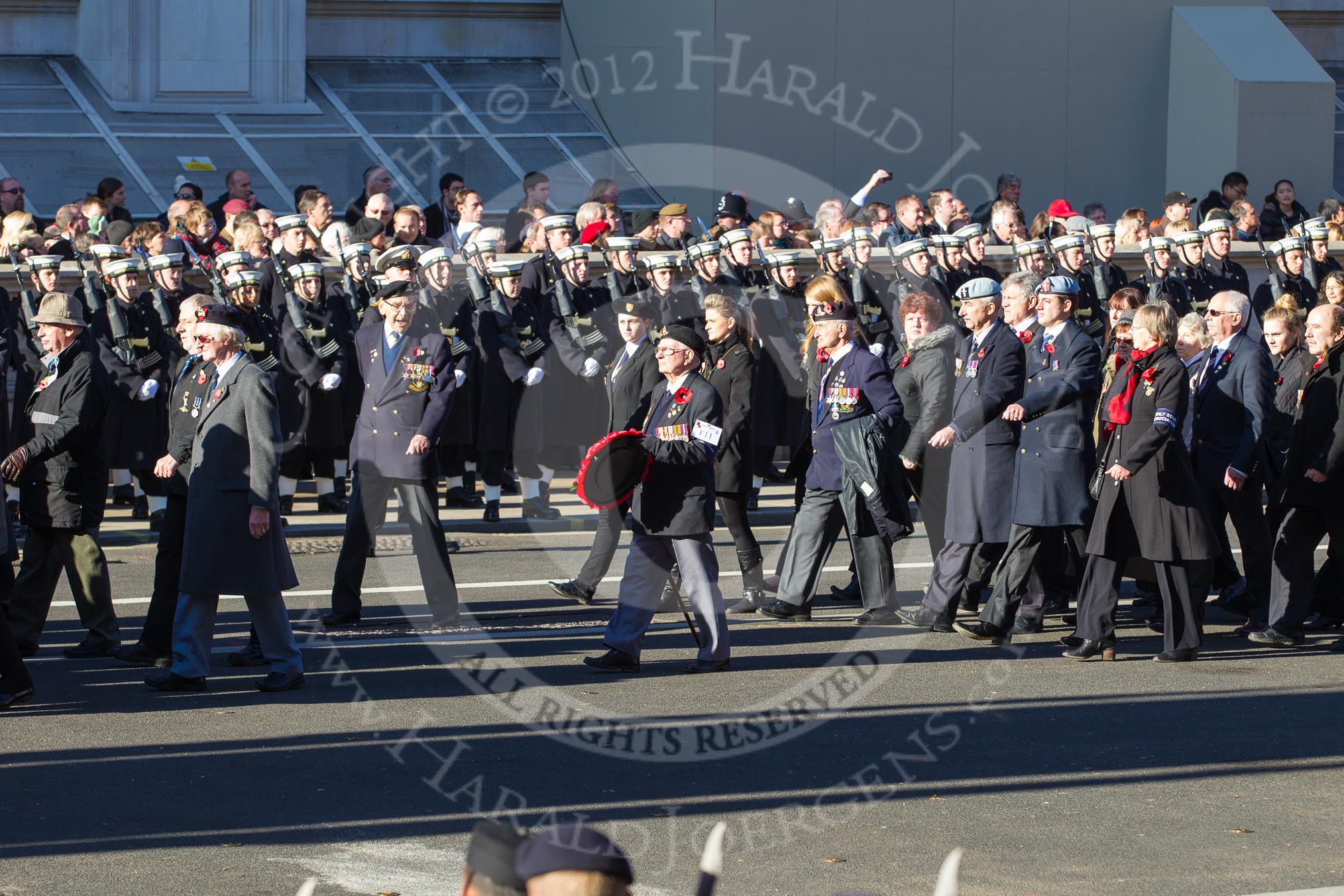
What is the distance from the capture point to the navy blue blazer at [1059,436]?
30.7ft

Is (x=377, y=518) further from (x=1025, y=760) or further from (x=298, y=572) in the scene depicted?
(x=1025, y=760)

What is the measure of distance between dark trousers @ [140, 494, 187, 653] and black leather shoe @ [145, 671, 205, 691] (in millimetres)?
453

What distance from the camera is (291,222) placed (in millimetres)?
14023

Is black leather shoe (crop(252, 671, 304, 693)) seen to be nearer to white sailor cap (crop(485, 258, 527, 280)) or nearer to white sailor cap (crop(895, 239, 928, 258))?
white sailor cap (crop(485, 258, 527, 280))

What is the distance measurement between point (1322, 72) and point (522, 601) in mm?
14574

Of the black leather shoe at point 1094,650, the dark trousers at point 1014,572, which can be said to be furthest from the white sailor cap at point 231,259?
the black leather shoe at point 1094,650

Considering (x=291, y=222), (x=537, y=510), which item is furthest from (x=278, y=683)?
(x=291, y=222)

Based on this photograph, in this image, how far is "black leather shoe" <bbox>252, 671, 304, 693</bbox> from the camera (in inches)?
324

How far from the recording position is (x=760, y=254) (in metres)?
15.0

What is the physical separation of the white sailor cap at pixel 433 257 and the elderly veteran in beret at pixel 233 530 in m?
5.24

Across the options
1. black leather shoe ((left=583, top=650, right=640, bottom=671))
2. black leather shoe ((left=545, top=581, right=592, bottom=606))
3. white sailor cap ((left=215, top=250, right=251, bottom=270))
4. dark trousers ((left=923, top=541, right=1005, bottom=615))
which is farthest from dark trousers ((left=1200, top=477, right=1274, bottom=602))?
white sailor cap ((left=215, top=250, right=251, bottom=270))

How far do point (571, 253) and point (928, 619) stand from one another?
16.5 feet

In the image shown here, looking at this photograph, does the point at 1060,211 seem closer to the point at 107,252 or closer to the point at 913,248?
the point at 913,248

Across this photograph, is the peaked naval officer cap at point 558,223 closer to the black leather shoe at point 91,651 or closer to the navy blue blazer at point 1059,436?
the navy blue blazer at point 1059,436
